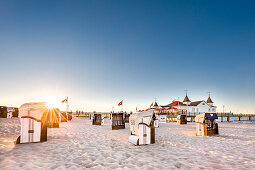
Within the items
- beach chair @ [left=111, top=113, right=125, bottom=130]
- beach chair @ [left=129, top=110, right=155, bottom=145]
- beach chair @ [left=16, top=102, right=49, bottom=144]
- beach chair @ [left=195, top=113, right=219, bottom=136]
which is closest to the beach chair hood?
beach chair @ [left=16, top=102, right=49, bottom=144]

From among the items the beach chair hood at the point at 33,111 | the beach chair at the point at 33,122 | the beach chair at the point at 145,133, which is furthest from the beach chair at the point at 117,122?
the beach chair hood at the point at 33,111

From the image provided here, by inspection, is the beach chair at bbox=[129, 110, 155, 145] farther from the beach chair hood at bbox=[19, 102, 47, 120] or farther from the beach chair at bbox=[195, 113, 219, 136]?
the beach chair at bbox=[195, 113, 219, 136]

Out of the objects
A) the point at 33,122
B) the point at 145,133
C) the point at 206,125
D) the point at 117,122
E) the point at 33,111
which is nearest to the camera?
the point at 33,122

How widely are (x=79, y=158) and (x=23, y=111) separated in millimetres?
4215

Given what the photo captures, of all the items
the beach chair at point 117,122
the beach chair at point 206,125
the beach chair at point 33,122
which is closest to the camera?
the beach chair at point 33,122

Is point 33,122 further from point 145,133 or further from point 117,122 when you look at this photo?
point 117,122

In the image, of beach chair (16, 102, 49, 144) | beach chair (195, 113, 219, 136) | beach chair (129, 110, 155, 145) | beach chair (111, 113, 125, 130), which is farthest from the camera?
beach chair (111, 113, 125, 130)

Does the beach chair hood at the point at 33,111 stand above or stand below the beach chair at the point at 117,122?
above

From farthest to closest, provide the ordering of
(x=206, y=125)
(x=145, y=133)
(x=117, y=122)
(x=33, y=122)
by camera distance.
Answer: (x=117, y=122) → (x=206, y=125) → (x=145, y=133) → (x=33, y=122)

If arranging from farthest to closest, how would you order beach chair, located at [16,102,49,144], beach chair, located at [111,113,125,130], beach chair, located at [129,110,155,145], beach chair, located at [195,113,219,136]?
beach chair, located at [111,113,125,130], beach chair, located at [195,113,219,136], beach chair, located at [129,110,155,145], beach chair, located at [16,102,49,144]

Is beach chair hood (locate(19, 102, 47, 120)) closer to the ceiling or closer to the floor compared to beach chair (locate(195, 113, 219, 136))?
closer to the ceiling

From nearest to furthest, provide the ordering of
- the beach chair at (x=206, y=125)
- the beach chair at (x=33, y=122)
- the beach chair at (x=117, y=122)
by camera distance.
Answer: the beach chair at (x=33, y=122) → the beach chair at (x=206, y=125) → the beach chair at (x=117, y=122)

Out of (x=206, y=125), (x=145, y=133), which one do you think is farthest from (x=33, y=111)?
(x=206, y=125)

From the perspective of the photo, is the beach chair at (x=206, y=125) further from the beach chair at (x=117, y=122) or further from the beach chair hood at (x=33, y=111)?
the beach chair hood at (x=33, y=111)
